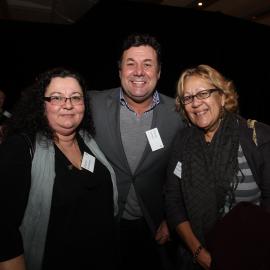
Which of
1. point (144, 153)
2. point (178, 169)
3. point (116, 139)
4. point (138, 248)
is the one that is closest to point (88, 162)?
point (116, 139)

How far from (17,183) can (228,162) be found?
4.21 feet

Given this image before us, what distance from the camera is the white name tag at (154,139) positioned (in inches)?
88.7

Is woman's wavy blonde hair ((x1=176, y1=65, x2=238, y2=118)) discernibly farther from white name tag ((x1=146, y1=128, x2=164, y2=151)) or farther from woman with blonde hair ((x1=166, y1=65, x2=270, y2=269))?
white name tag ((x1=146, y1=128, x2=164, y2=151))

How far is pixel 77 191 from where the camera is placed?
1622 mm

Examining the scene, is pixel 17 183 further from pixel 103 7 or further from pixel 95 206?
pixel 103 7

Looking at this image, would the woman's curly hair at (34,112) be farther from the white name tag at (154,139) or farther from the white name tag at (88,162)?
the white name tag at (154,139)

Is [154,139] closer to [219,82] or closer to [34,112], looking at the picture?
[219,82]

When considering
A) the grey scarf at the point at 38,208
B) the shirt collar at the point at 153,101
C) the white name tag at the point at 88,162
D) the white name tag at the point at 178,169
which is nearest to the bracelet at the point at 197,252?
the white name tag at the point at 178,169

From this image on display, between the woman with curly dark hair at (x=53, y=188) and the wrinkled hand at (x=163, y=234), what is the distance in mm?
627

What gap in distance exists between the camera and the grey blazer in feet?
7.37

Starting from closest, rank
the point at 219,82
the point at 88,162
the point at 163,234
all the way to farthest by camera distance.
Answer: the point at 88,162
the point at 219,82
the point at 163,234

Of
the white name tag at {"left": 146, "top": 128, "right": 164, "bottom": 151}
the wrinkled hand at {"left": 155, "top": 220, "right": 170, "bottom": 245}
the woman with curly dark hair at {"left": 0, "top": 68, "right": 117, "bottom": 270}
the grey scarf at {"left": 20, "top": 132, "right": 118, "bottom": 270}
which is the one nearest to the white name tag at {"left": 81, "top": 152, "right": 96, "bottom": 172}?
the woman with curly dark hair at {"left": 0, "top": 68, "right": 117, "bottom": 270}

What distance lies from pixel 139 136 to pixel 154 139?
127 mm

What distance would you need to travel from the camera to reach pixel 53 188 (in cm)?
155
